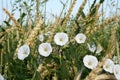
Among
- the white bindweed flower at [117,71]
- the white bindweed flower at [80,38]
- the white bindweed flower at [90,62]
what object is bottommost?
the white bindweed flower at [117,71]

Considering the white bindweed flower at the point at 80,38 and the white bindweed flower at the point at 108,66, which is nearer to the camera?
the white bindweed flower at the point at 108,66

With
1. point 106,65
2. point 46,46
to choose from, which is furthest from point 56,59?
point 106,65

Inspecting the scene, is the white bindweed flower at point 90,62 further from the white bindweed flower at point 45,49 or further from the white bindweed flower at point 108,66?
the white bindweed flower at point 45,49

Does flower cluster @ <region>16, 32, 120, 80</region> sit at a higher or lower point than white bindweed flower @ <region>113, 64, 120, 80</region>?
higher

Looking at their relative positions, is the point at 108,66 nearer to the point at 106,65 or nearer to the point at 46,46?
the point at 106,65

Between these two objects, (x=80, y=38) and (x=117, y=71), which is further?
(x=80, y=38)

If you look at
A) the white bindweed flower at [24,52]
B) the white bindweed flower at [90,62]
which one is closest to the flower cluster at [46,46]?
the white bindweed flower at [24,52]

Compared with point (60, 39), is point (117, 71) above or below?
below

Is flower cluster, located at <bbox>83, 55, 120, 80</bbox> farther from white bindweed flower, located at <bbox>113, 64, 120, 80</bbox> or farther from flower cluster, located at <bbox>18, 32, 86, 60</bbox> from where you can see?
flower cluster, located at <bbox>18, 32, 86, 60</bbox>

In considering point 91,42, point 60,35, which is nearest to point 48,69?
point 60,35

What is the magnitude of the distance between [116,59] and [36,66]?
47cm

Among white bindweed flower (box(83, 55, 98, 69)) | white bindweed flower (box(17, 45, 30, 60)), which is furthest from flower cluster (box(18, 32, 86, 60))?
white bindweed flower (box(83, 55, 98, 69))

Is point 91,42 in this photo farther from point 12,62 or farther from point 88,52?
point 12,62

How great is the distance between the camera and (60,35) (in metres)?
1.40
